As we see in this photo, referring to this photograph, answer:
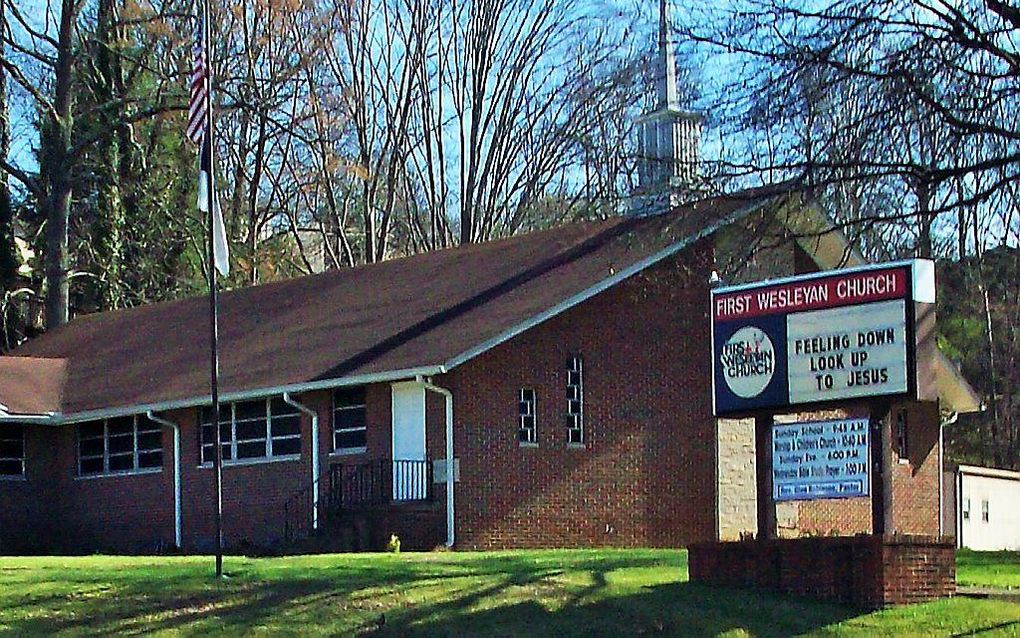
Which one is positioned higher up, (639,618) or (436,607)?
(436,607)

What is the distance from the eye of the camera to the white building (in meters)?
39.9

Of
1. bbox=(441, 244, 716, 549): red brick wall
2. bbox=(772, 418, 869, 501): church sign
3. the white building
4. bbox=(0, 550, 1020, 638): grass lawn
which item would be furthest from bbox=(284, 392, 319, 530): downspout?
the white building

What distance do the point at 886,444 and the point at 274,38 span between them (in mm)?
32934

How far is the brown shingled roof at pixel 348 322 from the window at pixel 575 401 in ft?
4.56

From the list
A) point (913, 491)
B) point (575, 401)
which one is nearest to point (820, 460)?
point (575, 401)

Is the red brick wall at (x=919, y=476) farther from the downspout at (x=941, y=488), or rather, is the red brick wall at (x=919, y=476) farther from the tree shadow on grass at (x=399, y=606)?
the tree shadow on grass at (x=399, y=606)

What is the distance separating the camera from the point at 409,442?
95.2 ft

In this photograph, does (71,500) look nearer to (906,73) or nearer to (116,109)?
(116,109)

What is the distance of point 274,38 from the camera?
4903 cm

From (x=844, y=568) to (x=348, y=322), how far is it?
601 inches

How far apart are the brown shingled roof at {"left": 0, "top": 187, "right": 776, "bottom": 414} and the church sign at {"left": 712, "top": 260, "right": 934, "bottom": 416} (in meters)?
5.44

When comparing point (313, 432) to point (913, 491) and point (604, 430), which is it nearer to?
point (604, 430)

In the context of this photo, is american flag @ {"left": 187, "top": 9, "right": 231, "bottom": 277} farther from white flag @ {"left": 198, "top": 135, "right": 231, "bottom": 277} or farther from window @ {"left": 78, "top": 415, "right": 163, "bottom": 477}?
window @ {"left": 78, "top": 415, "right": 163, "bottom": 477}

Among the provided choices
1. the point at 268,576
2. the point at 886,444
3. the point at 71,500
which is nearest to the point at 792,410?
the point at 886,444
